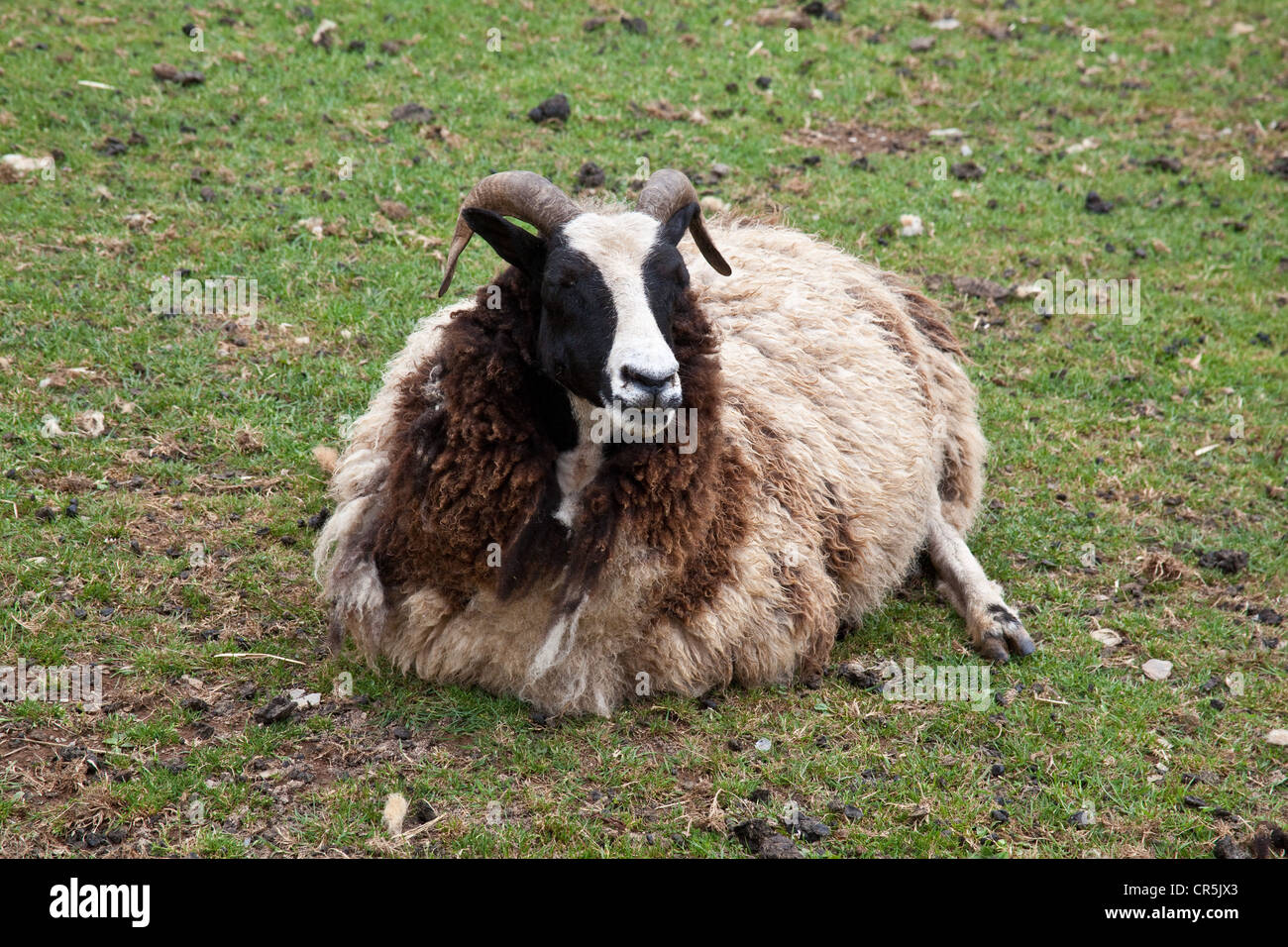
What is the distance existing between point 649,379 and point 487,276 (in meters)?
4.54

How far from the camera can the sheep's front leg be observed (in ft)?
19.4

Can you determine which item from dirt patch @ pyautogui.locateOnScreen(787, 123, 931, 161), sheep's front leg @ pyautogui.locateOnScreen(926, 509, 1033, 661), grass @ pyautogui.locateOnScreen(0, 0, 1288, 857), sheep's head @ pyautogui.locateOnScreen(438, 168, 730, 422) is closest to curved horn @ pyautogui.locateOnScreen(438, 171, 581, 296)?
sheep's head @ pyautogui.locateOnScreen(438, 168, 730, 422)

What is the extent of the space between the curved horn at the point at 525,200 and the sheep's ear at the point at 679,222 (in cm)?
42

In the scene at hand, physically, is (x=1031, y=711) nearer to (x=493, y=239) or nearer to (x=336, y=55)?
(x=493, y=239)

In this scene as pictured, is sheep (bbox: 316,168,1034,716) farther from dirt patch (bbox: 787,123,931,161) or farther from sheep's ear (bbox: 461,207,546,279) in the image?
dirt patch (bbox: 787,123,931,161)

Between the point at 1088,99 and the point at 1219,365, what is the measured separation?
4907 mm

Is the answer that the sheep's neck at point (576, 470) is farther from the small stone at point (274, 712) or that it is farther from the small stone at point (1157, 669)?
the small stone at point (1157, 669)

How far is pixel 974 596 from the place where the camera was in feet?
20.4

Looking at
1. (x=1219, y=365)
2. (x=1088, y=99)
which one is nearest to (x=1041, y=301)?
(x=1219, y=365)

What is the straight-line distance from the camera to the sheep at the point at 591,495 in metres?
4.79

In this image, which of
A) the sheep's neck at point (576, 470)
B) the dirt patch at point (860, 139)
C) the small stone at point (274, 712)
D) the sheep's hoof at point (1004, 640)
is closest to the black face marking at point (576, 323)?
the sheep's neck at point (576, 470)

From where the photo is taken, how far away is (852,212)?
10.2m

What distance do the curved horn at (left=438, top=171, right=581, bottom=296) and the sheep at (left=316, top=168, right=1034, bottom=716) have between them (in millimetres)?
11

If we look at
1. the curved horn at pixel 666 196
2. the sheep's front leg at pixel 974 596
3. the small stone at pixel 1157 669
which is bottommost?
the small stone at pixel 1157 669
